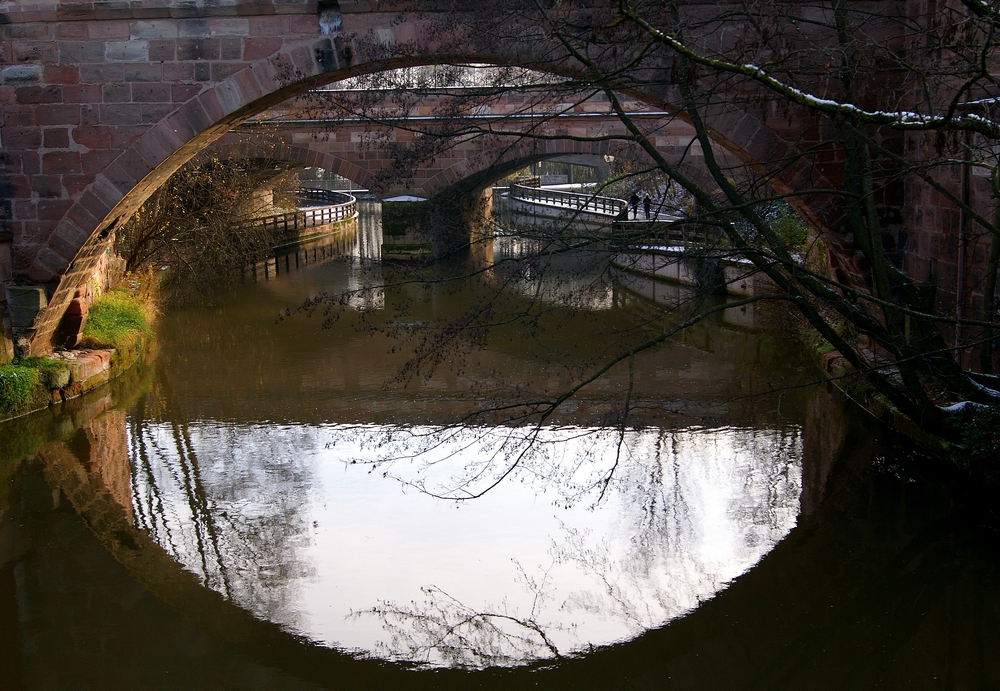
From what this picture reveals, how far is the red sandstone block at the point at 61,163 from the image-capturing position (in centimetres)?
760

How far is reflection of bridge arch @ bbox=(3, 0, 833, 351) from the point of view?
→ 7355 millimetres

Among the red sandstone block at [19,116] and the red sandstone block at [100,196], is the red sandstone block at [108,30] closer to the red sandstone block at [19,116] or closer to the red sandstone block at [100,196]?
the red sandstone block at [19,116]

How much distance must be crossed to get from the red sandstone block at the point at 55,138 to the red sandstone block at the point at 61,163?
53mm

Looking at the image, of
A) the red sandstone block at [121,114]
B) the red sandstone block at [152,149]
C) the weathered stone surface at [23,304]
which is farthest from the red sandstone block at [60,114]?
the weathered stone surface at [23,304]

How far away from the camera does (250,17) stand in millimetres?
7391

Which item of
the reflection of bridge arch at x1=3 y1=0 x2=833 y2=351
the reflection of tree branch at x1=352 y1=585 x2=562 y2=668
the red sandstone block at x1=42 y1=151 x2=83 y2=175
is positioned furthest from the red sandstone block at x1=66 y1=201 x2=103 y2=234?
the reflection of tree branch at x1=352 y1=585 x2=562 y2=668

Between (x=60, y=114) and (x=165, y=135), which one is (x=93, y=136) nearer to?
(x=60, y=114)

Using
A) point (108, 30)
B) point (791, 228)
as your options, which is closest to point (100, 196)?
point (108, 30)

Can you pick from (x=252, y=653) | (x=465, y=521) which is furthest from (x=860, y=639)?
(x=252, y=653)

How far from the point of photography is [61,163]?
7.61 meters

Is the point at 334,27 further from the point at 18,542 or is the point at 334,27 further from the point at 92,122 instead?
the point at 18,542

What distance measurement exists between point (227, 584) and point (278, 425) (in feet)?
8.50

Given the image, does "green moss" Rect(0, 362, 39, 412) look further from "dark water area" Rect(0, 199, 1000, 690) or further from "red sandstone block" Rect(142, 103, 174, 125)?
"red sandstone block" Rect(142, 103, 174, 125)

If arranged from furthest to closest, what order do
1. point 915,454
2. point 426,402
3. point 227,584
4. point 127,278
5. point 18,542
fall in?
1. point 127,278
2. point 426,402
3. point 915,454
4. point 18,542
5. point 227,584
